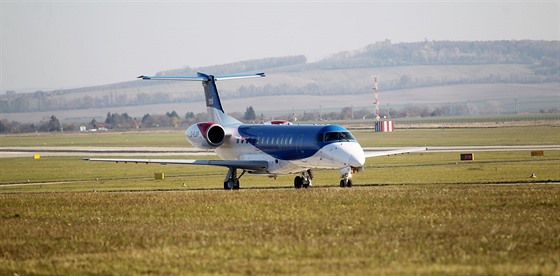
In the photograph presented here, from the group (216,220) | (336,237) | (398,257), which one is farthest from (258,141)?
(398,257)

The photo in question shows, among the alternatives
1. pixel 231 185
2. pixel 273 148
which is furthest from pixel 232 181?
pixel 273 148

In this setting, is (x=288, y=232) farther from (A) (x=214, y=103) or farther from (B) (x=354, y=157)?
(A) (x=214, y=103)

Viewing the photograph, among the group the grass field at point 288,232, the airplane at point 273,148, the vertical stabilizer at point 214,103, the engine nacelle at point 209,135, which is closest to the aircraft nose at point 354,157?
the airplane at point 273,148

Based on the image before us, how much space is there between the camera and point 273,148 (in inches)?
1954

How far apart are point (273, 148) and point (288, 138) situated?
4.02 ft

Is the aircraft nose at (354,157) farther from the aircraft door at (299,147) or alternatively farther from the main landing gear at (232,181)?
the main landing gear at (232,181)

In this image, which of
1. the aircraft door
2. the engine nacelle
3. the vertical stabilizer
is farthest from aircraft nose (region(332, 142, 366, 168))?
the vertical stabilizer

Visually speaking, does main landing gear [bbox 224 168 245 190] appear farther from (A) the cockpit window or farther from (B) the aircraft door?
(A) the cockpit window

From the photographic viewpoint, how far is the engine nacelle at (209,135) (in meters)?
52.3

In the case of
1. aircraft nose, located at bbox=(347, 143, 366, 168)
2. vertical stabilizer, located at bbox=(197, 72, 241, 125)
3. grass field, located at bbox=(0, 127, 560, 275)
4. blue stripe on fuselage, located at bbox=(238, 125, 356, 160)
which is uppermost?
vertical stabilizer, located at bbox=(197, 72, 241, 125)

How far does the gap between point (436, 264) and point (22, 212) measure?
678 inches

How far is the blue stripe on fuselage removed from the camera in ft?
155

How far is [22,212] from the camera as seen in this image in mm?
34375

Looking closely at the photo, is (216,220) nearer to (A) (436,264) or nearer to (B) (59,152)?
(A) (436,264)
